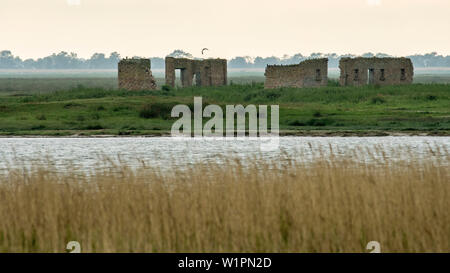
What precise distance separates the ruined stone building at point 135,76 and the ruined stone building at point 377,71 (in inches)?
525

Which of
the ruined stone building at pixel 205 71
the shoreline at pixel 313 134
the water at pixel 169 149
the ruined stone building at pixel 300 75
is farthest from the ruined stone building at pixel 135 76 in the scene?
the water at pixel 169 149

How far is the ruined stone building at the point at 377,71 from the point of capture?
56594 mm

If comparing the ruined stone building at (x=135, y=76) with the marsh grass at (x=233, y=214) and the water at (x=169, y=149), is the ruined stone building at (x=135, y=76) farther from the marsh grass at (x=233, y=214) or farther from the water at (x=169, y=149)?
the marsh grass at (x=233, y=214)

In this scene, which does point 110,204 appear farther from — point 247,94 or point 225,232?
point 247,94

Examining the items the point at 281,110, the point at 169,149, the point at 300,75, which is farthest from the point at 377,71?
the point at 169,149

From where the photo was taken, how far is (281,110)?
40062 millimetres

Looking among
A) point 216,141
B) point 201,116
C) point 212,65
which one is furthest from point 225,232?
point 212,65

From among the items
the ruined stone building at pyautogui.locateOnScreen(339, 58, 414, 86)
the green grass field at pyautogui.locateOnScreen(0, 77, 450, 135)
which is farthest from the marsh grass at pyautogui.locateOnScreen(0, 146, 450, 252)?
the ruined stone building at pyautogui.locateOnScreen(339, 58, 414, 86)

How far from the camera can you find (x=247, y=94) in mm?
50750

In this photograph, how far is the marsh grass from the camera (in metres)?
10.4

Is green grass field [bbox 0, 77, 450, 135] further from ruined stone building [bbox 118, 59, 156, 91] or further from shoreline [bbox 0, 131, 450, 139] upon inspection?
ruined stone building [bbox 118, 59, 156, 91]

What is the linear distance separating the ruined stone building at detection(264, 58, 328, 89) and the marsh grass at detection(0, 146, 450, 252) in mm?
43795

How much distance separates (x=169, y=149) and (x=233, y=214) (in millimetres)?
13692
